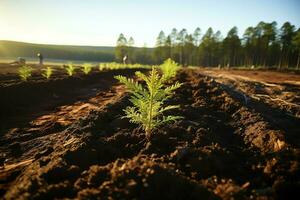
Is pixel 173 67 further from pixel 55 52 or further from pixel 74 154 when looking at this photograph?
pixel 55 52

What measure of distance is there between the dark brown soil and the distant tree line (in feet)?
153

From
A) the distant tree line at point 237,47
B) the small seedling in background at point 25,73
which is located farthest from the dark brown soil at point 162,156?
the distant tree line at point 237,47

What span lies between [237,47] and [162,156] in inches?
2332

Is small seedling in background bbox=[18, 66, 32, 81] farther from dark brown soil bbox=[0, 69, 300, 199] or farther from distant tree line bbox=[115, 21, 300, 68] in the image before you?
distant tree line bbox=[115, 21, 300, 68]

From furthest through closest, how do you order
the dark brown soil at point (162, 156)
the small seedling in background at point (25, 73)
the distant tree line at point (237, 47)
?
the distant tree line at point (237, 47), the small seedling in background at point (25, 73), the dark brown soil at point (162, 156)

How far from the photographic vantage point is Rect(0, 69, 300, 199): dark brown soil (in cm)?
242

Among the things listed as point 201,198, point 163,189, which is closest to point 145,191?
point 163,189

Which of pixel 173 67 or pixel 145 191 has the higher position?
pixel 173 67

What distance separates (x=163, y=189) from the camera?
7.84 ft

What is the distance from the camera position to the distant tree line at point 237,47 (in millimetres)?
48781

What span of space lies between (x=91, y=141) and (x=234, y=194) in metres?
2.21

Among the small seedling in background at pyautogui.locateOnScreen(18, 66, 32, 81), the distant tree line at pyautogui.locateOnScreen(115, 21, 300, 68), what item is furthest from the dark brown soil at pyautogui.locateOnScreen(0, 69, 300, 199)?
the distant tree line at pyautogui.locateOnScreen(115, 21, 300, 68)

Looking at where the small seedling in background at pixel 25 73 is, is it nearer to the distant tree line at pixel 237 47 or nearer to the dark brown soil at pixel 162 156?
the dark brown soil at pixel 162 156

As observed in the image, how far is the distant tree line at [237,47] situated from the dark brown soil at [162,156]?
1838 inches
